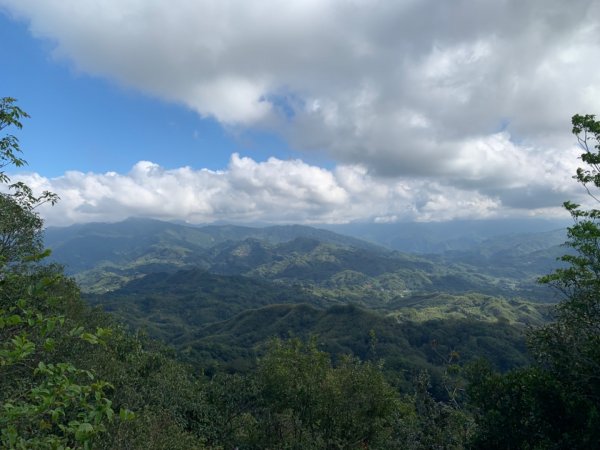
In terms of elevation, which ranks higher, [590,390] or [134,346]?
[590,390]

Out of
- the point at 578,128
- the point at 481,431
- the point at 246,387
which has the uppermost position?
the point at 578,128

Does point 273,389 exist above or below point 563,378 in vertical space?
below

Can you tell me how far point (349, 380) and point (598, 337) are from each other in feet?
91.8

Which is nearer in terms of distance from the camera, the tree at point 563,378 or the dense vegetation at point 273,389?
the dense vegetation at point 273,389

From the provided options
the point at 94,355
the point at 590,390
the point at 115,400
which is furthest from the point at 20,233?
the point at 590,390

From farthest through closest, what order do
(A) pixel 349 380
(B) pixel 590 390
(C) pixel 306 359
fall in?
(C) pixel 306 359, (A) pixel 349 380, (B) pixel 590 390

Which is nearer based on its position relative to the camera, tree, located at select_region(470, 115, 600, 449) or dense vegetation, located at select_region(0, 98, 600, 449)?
dense vegetation, located at select_region(0, 98, 600, 449)

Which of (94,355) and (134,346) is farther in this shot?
(134,346)

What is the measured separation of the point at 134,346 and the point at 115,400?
32.4 meters

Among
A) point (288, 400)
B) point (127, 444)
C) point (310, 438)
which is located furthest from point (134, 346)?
point (127, 444)

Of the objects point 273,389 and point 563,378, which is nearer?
point 563,378

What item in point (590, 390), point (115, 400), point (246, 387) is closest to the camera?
point (590, 390)

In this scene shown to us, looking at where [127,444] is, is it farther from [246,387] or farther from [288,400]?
[246,387]

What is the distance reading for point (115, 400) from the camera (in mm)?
40625
